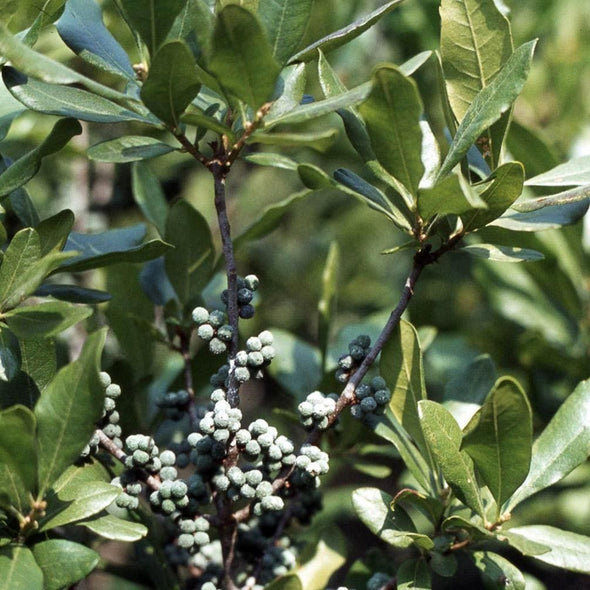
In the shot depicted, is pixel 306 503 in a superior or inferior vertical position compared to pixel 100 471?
inferior

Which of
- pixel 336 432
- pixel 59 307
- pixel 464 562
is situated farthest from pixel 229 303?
pixel 464 562

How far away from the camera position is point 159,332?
138cm

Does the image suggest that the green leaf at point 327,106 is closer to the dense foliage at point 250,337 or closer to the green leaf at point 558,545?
the dense foliage at point 250,337

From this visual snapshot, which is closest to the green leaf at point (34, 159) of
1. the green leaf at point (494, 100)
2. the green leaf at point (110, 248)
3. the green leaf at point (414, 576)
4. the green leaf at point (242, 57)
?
the green leaf at point (110, 248)

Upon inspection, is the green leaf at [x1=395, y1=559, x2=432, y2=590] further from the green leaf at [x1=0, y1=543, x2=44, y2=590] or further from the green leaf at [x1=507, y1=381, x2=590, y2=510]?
the green leaf at [x1=0, y1=543, x2=44, y2=590]

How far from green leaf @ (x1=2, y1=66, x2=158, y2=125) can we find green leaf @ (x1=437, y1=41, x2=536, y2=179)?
36 cm

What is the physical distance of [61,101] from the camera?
943mm

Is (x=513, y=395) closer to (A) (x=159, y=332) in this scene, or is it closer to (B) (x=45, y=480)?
(B) (x=45, y=480)

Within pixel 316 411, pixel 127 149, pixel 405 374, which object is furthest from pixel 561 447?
pixel 127 149

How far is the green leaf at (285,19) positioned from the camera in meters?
0.92

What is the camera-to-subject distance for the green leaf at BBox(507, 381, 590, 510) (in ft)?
3.48

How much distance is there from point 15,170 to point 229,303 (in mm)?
304

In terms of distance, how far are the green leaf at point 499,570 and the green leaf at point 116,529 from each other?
1.42 ft

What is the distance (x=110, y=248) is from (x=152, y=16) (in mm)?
435
